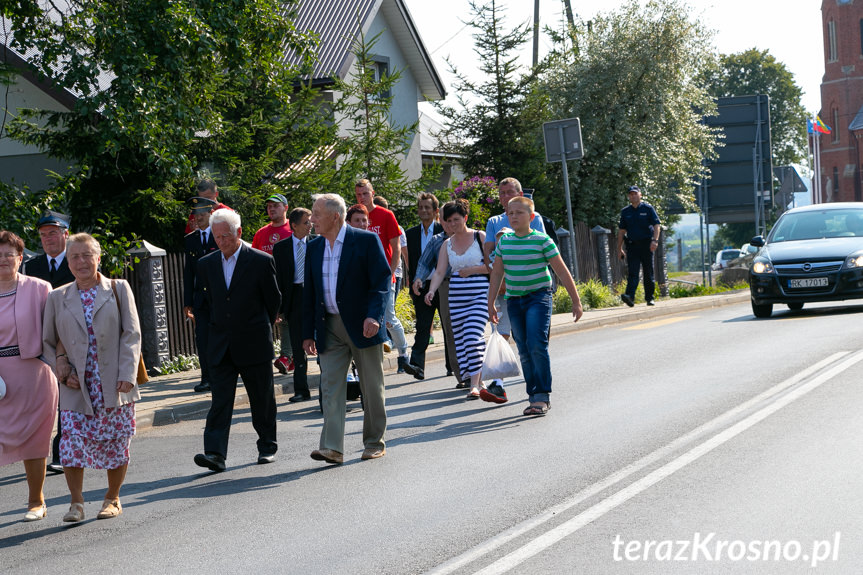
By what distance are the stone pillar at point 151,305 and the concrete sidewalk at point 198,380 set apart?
0.44 m

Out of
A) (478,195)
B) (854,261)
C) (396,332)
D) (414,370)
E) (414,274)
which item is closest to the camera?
(414,370)

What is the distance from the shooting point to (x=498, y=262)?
1031 cm

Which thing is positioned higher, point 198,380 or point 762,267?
point 762,267

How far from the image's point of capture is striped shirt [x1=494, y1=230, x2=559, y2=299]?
391 inches

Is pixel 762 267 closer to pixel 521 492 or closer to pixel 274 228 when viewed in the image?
pixel 274 228

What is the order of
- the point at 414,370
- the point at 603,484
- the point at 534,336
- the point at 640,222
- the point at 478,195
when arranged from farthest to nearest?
the point at 478,195, the point at 640,222, the point at 414,370, the point at 534,336, the point at 603,484

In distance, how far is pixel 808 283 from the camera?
17.0m

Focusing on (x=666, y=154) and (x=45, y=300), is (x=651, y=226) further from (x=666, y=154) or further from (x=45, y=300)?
(x=45, y=300)

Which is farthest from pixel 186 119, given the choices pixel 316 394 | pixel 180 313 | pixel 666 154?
pixel 666 154

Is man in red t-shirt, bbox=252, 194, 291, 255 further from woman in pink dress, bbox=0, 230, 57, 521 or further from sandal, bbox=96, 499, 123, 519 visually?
sandal, bbox=96, 499, 123, 519

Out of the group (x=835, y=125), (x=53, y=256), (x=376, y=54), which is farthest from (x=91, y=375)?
(x=835, y=125)

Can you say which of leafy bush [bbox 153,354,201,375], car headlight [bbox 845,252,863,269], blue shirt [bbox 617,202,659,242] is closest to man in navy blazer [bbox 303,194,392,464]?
leafy bush [bbox 153,354,201,375]

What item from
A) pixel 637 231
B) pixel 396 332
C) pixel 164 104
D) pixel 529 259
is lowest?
pixel 396 332

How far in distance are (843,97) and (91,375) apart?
88.3 meters
